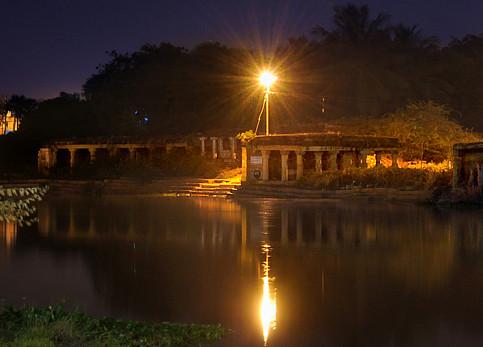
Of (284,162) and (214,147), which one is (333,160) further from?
(214,147)

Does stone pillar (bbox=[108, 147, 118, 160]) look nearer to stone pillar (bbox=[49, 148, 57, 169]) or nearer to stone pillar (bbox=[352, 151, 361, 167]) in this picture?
stone pillar (bbox=[49, 148, 57, 169])

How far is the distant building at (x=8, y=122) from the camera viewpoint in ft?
336

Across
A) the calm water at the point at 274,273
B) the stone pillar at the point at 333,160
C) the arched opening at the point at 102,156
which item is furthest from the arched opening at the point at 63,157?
the calm water at the point at 274,273

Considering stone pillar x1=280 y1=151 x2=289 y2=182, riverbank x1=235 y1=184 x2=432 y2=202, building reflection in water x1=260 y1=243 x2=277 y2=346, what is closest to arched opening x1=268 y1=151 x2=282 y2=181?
stone pillar x1=280 y1=151 x2=289 y2=182

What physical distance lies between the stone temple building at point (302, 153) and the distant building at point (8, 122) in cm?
6831

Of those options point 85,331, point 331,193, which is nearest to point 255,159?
point 331,193

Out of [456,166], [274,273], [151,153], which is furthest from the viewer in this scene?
[151,153]

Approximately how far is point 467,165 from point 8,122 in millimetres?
87429

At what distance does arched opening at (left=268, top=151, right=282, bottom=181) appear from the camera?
4269 centimetres

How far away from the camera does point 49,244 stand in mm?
18922

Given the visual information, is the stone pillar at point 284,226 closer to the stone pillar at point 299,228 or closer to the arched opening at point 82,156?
the stone pillar at point 299,228

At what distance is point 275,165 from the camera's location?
141 ft

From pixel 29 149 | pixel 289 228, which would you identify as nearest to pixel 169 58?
pixel 29 149

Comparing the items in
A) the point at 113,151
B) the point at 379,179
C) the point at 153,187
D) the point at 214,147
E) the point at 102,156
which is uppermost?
the point at 214,147
